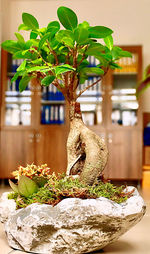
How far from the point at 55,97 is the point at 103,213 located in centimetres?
395

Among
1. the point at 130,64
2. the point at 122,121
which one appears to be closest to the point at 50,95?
the point at 122,121

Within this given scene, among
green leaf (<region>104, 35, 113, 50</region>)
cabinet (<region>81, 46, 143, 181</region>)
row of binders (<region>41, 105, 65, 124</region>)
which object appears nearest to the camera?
green leaf (<region>104, 35, 113, 50</region>)

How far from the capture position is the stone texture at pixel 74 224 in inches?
68.6

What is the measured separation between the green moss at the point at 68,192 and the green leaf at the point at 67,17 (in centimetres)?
82

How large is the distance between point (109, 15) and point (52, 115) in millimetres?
1877

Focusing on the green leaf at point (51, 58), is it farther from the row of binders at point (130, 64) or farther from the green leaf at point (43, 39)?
the row of binders at point (130, 64)

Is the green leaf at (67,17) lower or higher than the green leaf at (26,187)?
higher

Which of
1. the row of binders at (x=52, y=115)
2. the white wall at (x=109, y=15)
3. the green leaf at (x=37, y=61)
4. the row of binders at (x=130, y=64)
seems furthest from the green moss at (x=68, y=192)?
the white wall at (x=109, y=15)

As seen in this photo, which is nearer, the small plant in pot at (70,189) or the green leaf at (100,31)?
the small plant in pot at (70,189)

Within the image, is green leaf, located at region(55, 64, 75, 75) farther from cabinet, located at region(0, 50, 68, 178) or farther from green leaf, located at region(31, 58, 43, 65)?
cabinet, located at region(0, 50, 68, 178)

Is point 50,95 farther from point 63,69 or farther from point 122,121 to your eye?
point 63,69

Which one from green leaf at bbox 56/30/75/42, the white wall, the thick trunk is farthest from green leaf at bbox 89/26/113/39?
the white wall

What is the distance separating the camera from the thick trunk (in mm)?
2062

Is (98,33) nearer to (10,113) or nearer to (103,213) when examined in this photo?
(103,213)
